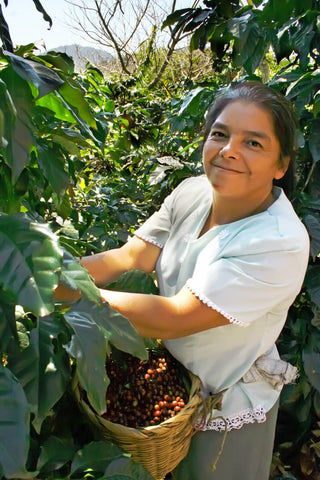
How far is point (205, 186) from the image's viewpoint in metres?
1.44

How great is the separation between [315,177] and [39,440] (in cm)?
117

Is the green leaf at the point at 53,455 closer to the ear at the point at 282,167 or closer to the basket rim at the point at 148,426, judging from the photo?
the basket rim at the point at 148,426

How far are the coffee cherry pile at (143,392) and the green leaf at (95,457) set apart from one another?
6.0 inches

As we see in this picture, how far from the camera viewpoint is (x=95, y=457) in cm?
91

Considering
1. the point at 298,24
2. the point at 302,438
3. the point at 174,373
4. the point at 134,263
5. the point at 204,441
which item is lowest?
the point at 302,438

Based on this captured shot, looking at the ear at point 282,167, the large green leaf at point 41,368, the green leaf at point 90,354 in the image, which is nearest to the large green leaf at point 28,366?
the large green leaf at point 41,368

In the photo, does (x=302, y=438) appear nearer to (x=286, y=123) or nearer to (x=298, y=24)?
(x=286, y=123)

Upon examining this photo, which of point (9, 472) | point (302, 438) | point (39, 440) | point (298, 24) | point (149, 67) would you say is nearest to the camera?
point (9, 472)

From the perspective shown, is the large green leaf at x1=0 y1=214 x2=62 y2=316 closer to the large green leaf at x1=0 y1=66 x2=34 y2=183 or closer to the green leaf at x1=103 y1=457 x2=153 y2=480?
the large green leaf at x1=0 y1=66 x2=34 y2=183

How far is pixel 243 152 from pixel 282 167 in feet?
0.52

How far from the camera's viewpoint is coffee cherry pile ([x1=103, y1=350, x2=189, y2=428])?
3.62ft

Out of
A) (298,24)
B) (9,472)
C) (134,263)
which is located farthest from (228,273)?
(298,24)

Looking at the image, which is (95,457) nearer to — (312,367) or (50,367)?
(50,367)

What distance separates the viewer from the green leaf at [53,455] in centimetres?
87
